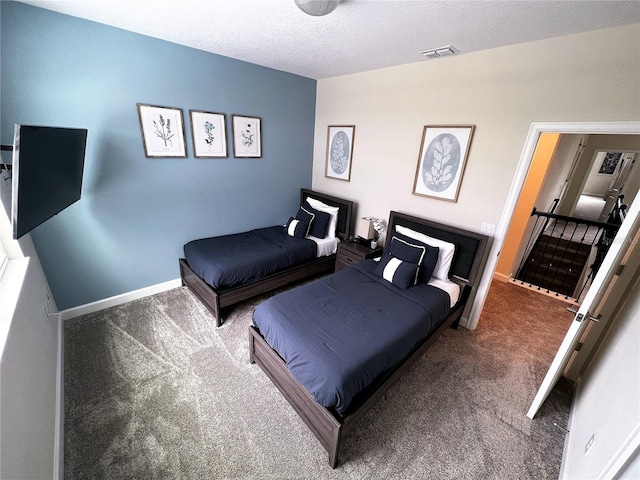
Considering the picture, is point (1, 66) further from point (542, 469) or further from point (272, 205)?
point (542, 469)

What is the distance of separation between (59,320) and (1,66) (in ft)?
6.96

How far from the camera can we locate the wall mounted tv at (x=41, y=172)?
1.31 metres

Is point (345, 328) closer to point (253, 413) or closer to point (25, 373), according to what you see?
point (253, 413)

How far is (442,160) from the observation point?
9.02 feet

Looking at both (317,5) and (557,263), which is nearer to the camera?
(317,5)

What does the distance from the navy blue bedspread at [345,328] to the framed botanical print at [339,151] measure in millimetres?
1800

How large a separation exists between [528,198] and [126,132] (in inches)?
193

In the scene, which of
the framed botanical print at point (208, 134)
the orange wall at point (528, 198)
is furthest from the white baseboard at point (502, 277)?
the framed botanical print at point (208, 134)

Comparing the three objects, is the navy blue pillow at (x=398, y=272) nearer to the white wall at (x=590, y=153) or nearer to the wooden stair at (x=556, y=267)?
the wooden stair at (x=556, y=267)

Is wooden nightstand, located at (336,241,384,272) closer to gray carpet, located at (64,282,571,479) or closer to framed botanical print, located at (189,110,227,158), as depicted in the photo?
gray carpet, located at (64,282,571,479)

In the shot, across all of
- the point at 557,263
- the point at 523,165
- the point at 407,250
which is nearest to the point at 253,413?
the point at 407,250

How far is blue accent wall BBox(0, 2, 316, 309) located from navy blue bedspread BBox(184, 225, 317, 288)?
1.01 feet

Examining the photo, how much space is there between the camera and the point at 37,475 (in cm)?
120

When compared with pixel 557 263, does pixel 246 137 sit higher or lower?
higher
